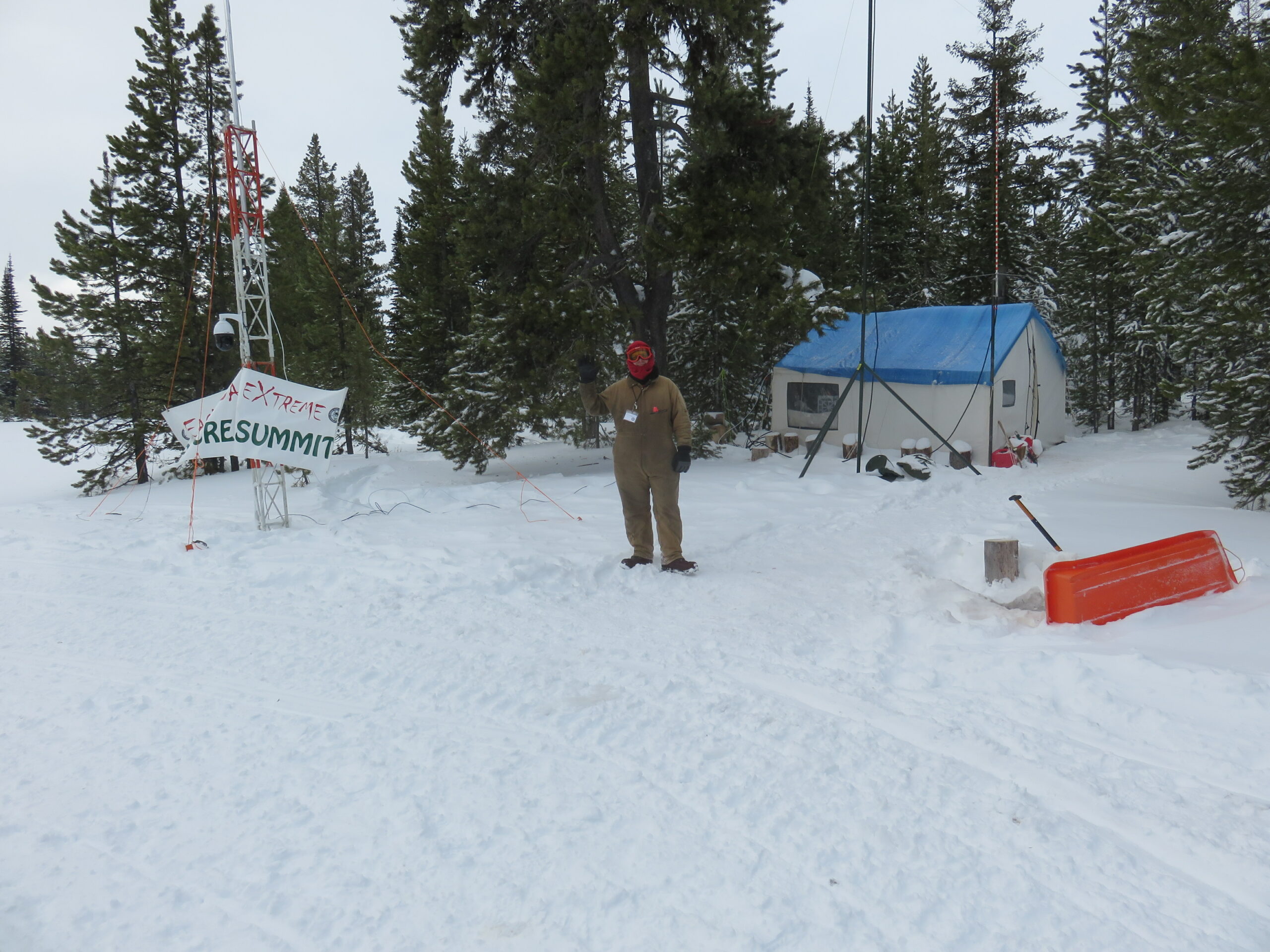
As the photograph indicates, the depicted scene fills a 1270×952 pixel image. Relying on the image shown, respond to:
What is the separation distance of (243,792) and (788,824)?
2221 mm

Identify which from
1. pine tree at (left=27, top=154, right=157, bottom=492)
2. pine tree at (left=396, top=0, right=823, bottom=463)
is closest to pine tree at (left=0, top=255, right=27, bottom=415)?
pine tree at (left=27, top=154, right=157, bottom=492)

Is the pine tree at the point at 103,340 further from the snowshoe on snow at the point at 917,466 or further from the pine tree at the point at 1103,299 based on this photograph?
the pine tree at the point at 1103,299

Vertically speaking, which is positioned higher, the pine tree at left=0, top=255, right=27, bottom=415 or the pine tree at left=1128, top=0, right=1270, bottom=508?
the pine tree at left=0, top=255, right=27, bottom=415

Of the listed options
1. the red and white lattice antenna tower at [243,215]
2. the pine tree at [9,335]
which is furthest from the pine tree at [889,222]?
the pine tree at [9,335]

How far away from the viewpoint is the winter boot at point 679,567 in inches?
251

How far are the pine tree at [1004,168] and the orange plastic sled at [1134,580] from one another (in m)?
20.1

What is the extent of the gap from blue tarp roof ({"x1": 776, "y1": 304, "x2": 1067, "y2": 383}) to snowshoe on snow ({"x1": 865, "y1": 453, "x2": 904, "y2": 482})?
130 inches

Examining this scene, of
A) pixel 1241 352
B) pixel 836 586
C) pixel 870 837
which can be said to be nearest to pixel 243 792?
Answer: pixel 870 837

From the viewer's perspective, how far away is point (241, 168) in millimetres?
8320

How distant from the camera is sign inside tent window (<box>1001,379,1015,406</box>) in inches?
632

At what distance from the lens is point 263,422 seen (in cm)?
833

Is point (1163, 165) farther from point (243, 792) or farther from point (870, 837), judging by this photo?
point (243, 792)

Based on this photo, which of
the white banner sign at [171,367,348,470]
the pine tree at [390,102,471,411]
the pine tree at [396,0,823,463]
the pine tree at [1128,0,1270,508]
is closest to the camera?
the pine tree at [1128,0,1270,508]

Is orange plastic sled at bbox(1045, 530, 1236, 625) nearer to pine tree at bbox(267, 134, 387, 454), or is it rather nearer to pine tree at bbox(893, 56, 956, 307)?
pine tree at bbox(267, 134, 387, 454)
